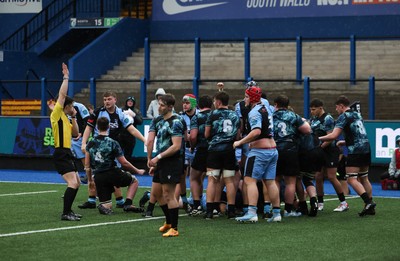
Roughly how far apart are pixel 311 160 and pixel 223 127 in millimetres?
1702

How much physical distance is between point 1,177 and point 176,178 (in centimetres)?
1221

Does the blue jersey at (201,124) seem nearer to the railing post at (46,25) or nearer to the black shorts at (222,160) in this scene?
the black shorts at (222,160)

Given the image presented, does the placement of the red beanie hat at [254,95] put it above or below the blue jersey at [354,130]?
above

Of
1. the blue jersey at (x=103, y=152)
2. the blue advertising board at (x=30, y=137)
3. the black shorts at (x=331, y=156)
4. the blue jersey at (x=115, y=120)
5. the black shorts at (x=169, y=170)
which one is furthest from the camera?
the blue advertising board at (x=30, y=137)

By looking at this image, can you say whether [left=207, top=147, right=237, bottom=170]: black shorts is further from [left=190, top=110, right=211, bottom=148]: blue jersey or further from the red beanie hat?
the red beanie hat

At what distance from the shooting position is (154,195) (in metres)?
14.1

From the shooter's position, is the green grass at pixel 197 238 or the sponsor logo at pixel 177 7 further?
the sponsor logo at pixel 177 7

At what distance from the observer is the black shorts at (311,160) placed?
1631 centimetres

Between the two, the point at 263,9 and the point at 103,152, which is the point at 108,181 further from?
the point at 263,9

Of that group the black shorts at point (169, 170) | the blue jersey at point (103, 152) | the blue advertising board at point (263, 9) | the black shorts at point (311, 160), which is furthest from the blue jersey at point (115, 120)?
the blue advertising board at point (263, 9)

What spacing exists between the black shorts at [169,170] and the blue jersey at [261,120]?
166cm

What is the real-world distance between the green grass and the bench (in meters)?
14.8

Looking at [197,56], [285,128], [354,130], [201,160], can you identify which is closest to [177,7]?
[197,56]

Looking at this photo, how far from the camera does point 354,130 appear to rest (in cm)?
1642
